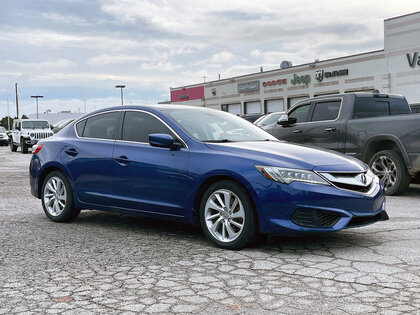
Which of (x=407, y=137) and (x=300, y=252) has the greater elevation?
(x=407, y=137)

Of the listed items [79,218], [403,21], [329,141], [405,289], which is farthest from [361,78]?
[405,289]

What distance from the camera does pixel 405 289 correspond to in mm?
4172

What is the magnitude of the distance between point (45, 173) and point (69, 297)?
372 cm

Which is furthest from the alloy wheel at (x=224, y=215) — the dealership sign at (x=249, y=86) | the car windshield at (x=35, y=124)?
the dealership sign at (x=249, y=86)

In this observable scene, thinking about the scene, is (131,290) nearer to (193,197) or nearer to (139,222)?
(193,197)

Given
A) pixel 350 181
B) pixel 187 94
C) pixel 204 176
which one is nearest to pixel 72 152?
pixel 204 176

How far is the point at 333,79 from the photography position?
4044 cm

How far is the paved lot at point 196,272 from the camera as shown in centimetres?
391

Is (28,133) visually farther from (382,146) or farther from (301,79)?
(382,146)

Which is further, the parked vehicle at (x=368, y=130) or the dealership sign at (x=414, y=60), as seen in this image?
the dealership sign at (x=414, y=60)

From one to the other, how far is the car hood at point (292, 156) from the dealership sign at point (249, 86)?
43.5 metres

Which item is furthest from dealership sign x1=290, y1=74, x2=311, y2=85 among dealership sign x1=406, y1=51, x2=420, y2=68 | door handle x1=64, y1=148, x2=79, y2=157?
door handle x1=64, y1=148, x2=79, y2=157

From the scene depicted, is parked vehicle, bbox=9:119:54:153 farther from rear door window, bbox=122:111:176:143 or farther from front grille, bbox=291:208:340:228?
front grille, bbox=291:208:340:228

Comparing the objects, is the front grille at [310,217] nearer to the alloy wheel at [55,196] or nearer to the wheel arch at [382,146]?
the alloy wheel at [55,196]
